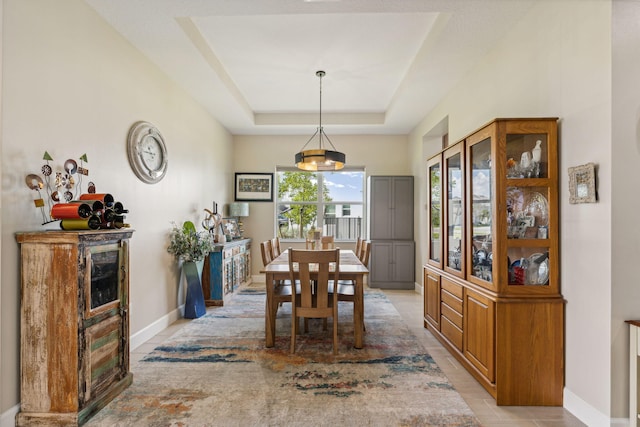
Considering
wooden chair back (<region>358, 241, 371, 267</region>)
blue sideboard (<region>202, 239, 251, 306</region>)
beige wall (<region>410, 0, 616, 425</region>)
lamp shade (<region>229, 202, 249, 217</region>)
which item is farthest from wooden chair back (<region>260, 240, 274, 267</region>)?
beige wall (<region>410, 0, 616, 425</region>)

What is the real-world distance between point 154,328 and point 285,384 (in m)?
1.82

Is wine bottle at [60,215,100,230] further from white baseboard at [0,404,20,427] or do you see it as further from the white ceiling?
the white ceiling

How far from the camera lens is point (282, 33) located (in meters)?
3.31

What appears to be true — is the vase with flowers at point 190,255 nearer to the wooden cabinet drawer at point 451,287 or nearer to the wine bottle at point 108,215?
the wine bottle at point 108,215

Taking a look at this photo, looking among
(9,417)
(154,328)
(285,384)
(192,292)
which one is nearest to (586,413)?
(285,384)

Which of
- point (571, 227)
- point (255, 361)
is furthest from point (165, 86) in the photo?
point (571, 227)

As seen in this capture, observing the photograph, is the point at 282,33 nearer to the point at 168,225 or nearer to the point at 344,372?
the point at 168,225

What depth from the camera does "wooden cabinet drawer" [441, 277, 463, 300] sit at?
2.95 m

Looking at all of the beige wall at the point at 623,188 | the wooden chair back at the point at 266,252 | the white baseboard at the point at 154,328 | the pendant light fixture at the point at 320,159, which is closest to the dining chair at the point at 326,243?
the wooden chair back at the point at 266,252

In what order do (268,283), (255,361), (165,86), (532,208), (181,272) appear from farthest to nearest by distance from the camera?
(181,272) < (165,86) < (268,283) < (255,361) < (532,208)

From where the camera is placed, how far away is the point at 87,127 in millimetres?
2588

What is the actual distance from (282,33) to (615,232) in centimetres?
310

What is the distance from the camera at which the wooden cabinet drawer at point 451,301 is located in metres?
2.96

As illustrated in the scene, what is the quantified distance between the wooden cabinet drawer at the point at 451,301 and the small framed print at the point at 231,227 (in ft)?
11.9
